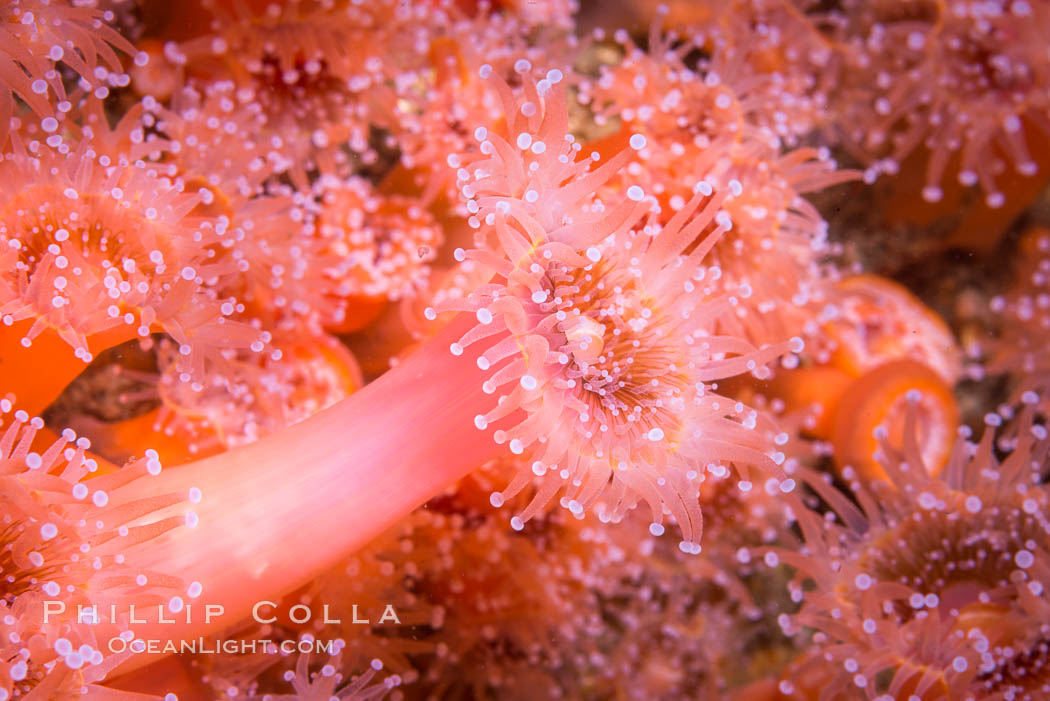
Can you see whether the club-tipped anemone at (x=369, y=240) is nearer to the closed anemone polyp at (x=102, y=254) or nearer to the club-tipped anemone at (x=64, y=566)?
the closed anemone polyp at (x=102, y=254)

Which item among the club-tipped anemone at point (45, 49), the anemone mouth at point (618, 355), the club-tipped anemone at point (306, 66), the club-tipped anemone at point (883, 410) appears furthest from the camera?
the club-tipped anemone at point (883, 410)

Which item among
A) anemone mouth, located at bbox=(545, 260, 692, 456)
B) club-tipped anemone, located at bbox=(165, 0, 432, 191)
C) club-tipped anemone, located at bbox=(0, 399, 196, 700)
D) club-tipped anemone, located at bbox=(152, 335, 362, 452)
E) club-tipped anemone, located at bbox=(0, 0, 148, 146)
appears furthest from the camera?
club-tipped anemone, located at bbox=(165, 0, 432, 191)

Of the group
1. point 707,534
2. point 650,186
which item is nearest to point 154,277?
point 650,186

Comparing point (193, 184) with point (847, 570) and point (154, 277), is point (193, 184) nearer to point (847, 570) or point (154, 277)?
point (154, 277)

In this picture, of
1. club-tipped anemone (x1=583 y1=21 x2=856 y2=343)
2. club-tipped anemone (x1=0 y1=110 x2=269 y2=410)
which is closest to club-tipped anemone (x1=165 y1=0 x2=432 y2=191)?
club-tipped anemone (x1=0 y1=110 x2=269 y2=410)

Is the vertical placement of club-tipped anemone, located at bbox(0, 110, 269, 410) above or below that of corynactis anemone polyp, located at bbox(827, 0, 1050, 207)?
above

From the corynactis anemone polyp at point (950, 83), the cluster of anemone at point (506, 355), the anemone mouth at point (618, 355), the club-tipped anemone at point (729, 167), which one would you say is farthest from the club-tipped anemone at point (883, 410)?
the anemone mouth at point (618, 355)

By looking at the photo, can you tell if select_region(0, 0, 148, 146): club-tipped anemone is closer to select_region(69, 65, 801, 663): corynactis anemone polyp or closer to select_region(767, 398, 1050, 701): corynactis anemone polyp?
select_region(69, 65, 801, 663): corynactis anemone polyp
